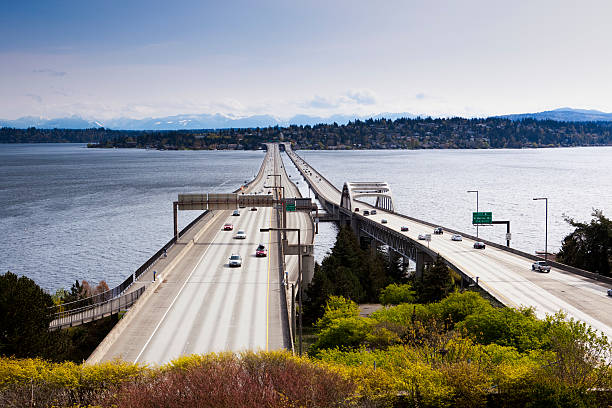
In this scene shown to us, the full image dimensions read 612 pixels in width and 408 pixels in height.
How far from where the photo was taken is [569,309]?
33.5m

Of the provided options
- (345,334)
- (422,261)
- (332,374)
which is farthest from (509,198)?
(332,374)

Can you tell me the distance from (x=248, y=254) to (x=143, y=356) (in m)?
26.2

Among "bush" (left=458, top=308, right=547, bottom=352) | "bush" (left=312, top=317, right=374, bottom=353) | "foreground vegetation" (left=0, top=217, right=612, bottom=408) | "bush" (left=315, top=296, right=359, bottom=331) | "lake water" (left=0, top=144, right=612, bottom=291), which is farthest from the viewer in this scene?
"lake water" (left=0, top=144, right=612, bottom=291)

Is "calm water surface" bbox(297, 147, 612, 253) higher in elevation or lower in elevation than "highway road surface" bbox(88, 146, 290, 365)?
lower

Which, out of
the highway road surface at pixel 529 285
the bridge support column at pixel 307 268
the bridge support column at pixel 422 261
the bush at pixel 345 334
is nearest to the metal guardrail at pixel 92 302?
the bush at pixel 345 334

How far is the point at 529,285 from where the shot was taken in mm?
40156

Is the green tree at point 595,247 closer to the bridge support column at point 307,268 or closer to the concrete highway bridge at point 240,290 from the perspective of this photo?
the concrete highway bridge at point 240,290

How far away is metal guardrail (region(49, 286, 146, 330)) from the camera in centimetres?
3081

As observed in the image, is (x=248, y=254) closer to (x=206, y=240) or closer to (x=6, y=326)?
(x=206, y=240)

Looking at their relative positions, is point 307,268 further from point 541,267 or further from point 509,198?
point 509,198

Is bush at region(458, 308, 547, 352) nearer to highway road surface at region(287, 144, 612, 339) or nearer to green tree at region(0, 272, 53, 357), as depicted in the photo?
highway road surface at region(287, 144, 612, 339)

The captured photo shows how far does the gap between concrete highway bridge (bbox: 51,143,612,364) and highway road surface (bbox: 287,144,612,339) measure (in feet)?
0.20

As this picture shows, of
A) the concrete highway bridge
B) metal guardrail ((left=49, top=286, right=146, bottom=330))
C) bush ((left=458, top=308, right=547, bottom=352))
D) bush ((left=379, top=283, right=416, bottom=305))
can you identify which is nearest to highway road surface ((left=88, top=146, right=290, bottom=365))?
the concrete highway bridge

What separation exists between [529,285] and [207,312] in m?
22.1
